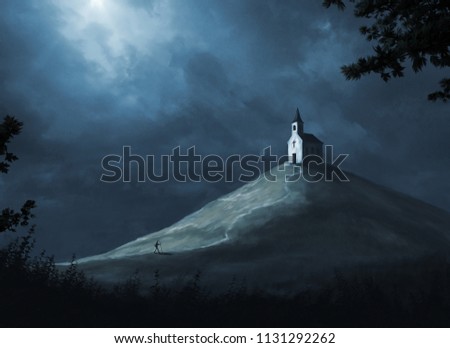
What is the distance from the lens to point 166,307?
29.7 meters

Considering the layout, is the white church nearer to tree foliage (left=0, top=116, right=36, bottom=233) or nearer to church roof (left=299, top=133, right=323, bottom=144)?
church roof (left=299, top=133, right=323, bottom=144)

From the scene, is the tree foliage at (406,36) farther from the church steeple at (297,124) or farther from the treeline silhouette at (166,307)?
the church steeple at (297,124)

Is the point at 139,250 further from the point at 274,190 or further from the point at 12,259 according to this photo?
the point at 12,259

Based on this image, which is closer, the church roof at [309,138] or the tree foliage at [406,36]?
the tree foliage at [406,36]

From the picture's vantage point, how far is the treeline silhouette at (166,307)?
83.8ft

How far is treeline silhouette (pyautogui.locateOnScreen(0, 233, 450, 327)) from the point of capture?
25.5 meters

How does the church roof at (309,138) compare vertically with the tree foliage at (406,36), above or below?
above

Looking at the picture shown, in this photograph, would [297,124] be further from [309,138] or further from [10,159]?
[10,159]

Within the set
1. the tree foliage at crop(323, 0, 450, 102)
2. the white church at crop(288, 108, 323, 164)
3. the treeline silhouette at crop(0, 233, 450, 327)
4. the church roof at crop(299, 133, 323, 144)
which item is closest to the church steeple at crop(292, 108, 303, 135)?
the white church at crop(288, 108, 323, 164)

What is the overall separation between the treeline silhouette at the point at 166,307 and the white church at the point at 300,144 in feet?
207

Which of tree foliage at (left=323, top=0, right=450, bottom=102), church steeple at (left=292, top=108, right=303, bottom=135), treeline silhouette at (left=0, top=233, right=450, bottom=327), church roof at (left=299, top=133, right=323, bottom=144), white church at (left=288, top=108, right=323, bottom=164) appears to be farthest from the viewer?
church steeple at (left=292, top=108, right=303, bottom=135)

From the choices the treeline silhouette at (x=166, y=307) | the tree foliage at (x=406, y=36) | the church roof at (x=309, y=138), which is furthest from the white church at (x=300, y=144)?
the tree foliage at (x=406, y=36)

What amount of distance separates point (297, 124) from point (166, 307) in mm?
79245
